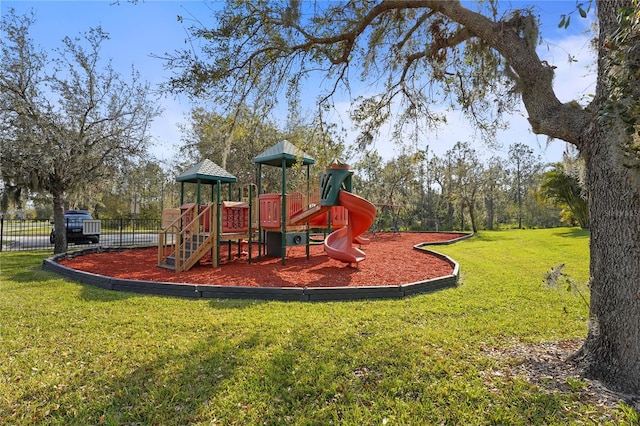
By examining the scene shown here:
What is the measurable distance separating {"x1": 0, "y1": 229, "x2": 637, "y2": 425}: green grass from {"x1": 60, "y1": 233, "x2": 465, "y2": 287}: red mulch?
1.35m

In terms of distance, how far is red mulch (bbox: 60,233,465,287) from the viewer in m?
7.11

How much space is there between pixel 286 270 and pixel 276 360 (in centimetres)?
508

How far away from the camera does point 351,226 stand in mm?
8945

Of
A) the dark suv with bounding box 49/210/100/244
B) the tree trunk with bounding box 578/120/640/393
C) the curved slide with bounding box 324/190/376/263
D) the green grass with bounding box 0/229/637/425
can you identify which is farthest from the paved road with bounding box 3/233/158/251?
the tree trunk with bounding box 578/120/640/393

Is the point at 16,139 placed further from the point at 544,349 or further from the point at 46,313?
the point at 544,349

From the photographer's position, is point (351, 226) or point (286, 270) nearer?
point (286, 270)

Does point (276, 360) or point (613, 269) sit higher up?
point (613, 269)

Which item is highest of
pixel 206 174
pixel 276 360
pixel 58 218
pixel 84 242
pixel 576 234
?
pixel 206 174

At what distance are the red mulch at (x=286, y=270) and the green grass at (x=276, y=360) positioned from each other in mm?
1354

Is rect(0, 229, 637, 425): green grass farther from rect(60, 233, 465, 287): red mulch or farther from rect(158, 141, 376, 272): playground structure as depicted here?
rect(158, 141, 376, 272): playground structure

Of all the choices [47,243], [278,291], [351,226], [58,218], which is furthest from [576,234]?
[47,243]

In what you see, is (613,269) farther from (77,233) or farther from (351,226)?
(77,233)

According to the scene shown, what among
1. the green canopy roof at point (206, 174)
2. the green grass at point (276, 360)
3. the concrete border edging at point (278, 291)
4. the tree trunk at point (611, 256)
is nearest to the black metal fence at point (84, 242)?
the green canopy roof at point (206, 174)

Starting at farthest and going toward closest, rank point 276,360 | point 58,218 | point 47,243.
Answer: point 47,243 < point 58,218 < point 276,360
